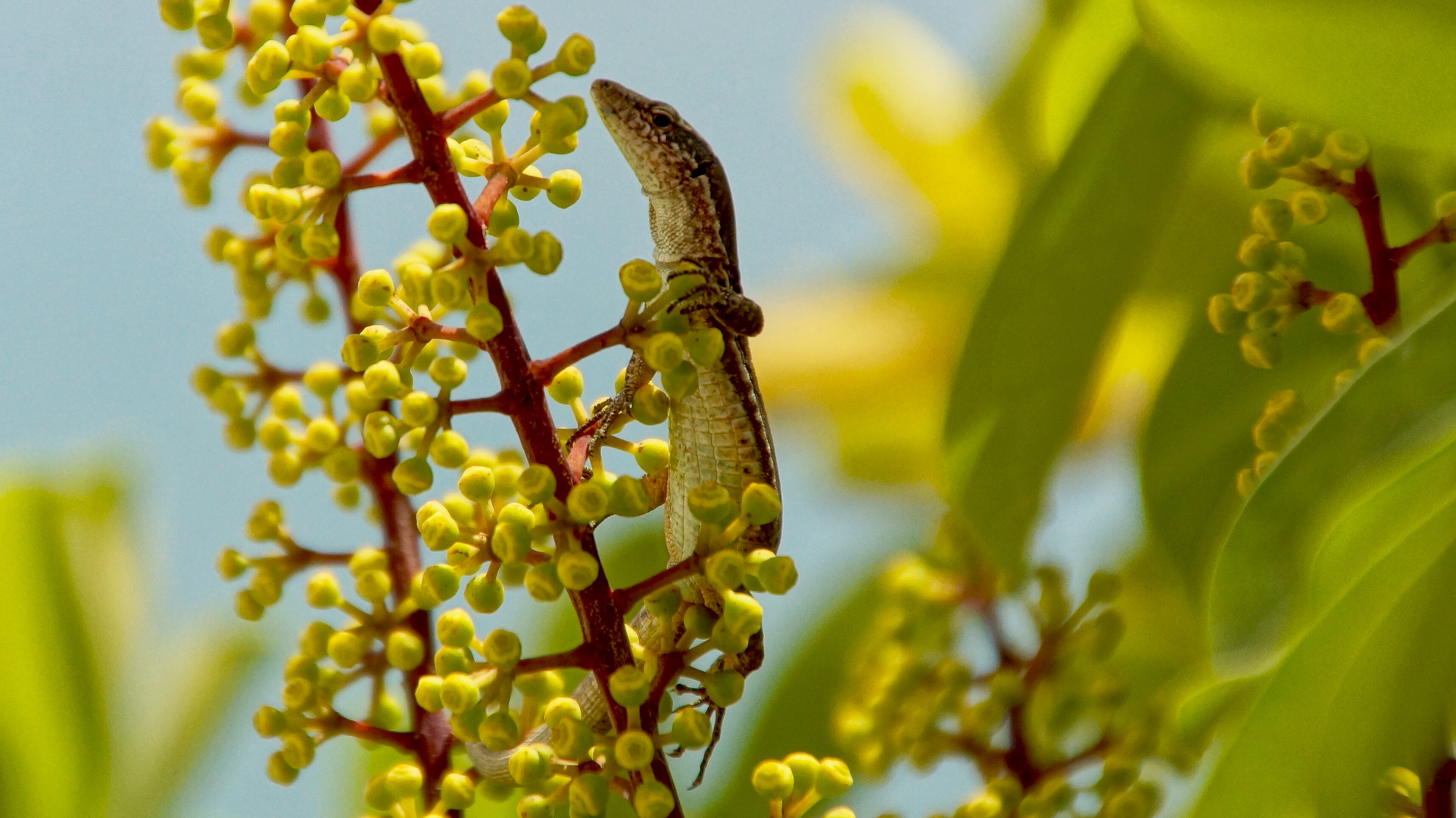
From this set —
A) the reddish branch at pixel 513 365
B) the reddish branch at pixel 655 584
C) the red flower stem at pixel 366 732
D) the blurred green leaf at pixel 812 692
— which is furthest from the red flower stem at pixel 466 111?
the blurred green leaf at pixel 812 692

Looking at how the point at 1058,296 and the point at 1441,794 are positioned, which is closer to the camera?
the point at 1441,794

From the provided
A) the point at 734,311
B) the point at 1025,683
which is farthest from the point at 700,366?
the point at 1025,683

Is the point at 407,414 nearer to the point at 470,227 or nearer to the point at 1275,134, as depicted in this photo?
the point at 470,227

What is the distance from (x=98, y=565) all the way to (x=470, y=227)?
88 cm

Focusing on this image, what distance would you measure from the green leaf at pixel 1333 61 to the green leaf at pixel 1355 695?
22 centimetres

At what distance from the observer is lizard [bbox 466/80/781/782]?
1.09 metres

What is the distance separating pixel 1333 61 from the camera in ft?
2.52

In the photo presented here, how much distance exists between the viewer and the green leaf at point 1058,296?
1030mm

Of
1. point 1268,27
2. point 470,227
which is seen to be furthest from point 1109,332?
point 470,227

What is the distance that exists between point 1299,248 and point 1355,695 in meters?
0.33

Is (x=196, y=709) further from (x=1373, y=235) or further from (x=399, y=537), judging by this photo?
(x=1373, y=235)

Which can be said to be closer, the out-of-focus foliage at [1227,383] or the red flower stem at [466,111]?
the out-of-focus foliage at [1227,383]

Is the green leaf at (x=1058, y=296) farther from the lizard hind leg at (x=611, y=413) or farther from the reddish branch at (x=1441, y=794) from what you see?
the reddish branch at (x=1441, y=794)

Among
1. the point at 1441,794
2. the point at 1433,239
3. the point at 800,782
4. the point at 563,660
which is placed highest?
the point at 1433,239
